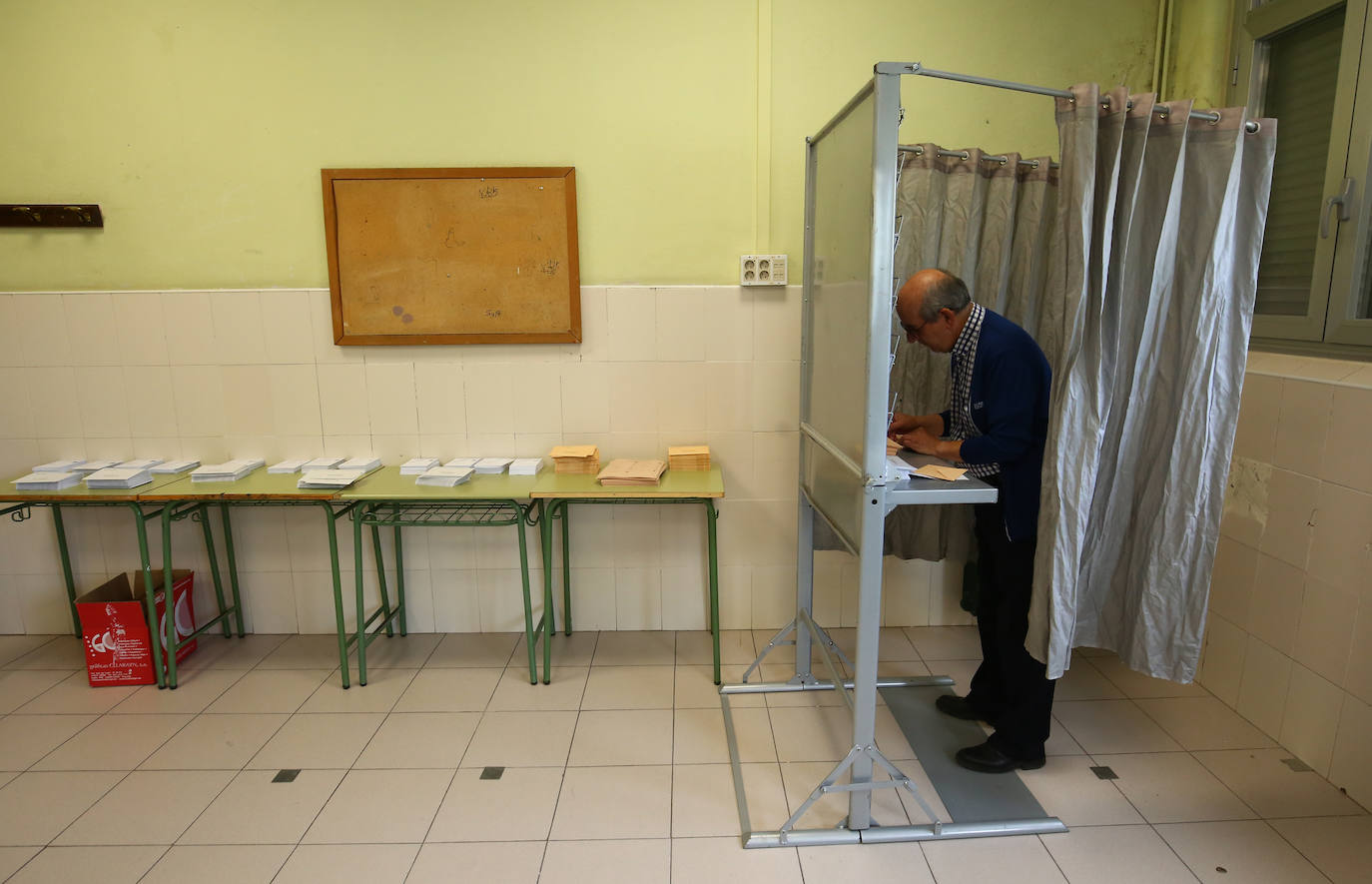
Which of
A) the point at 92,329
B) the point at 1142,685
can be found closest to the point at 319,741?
the point at 92,329

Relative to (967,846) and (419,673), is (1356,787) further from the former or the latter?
(419,673)

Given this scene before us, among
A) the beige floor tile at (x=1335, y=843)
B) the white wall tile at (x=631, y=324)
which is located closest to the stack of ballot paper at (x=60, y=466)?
the white wall tile at (x=631, y=324)

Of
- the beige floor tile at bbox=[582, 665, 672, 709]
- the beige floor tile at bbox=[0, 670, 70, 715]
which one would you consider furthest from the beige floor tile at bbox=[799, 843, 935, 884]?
the beige floor tile at bbox=[0, 670, 70, 715]

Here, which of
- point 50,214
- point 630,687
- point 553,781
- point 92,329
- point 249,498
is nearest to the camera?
point 553,781

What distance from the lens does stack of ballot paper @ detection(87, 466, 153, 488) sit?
9.65 ft

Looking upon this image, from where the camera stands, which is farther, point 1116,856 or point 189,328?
point 189,328

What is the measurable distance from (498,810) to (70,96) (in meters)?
3.29

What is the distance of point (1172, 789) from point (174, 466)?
3.92m

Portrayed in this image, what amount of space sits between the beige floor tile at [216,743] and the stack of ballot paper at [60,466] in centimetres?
126

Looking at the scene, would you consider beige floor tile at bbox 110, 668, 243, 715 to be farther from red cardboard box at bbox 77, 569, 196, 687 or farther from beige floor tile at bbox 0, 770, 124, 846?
beige floor tile at bbox 0, 770, 124, 846

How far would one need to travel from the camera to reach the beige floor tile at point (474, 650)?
3.16 metres

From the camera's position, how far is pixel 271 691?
294 cm

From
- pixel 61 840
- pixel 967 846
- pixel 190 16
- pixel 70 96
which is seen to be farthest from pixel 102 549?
pixel 967 846

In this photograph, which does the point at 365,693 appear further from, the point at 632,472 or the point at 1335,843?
the point at 1335,843
